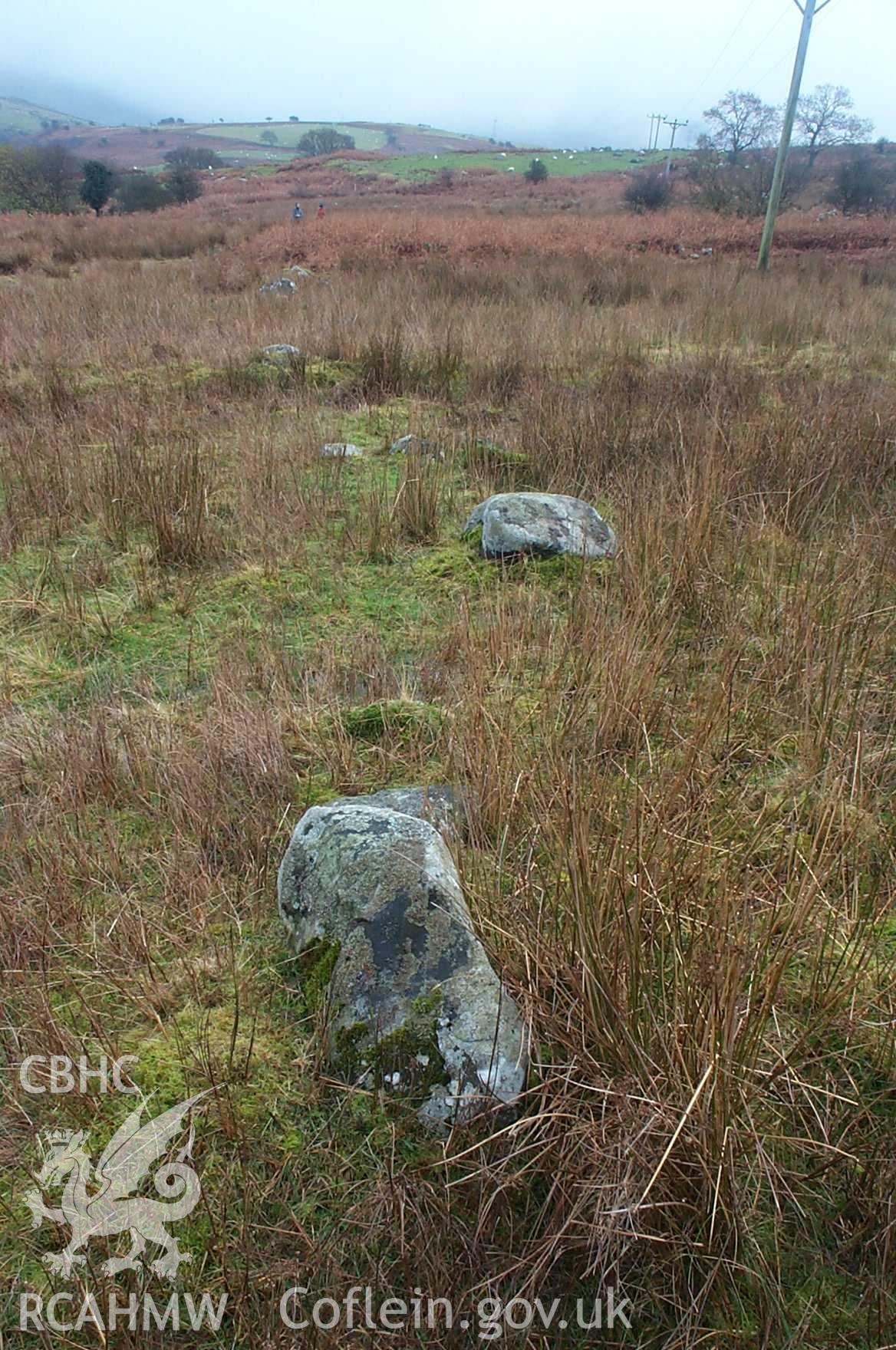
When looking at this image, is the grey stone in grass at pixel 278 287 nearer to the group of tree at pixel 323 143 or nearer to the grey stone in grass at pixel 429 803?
the grey stone in grass at pixel 429 803

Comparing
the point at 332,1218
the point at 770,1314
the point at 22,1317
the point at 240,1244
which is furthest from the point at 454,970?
the point at 22,1317

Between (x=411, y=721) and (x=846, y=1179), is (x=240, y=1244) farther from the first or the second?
(x=411, y=721)

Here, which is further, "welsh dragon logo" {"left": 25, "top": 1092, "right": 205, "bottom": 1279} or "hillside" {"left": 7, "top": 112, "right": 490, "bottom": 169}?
"hillside" {"left": 7, "top": 112, "right": 490, "bottom": 169}

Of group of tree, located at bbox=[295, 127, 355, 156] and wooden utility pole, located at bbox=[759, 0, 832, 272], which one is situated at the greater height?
group of tree, located at bbox=[295, 127, 355, 156]

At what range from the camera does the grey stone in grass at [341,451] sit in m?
5.32

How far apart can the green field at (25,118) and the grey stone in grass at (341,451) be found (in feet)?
571

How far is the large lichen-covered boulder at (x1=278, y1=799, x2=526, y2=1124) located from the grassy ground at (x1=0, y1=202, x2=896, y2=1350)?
0.07m

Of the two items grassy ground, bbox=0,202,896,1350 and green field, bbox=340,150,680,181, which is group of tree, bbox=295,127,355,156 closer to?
green field, bbox=340,150,680,181

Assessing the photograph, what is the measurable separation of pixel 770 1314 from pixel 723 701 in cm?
151

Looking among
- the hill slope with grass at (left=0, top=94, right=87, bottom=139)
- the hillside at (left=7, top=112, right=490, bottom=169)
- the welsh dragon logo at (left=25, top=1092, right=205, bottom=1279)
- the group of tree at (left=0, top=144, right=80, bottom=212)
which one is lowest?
the welsh dragon logo at (left=25, top=1092, right=205, bottom=1279)

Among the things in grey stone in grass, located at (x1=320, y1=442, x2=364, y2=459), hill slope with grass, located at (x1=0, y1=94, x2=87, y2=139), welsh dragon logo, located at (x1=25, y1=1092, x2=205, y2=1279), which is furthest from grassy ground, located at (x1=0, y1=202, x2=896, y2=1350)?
hill slope with grass, located at (x1=0, y1=94, x2=87, y2=139)

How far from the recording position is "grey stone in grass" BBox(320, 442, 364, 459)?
209 inches

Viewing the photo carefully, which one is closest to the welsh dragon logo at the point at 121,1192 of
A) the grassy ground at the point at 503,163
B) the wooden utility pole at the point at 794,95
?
the wooden utility pole at the point at 794,95

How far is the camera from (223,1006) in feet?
5.72
